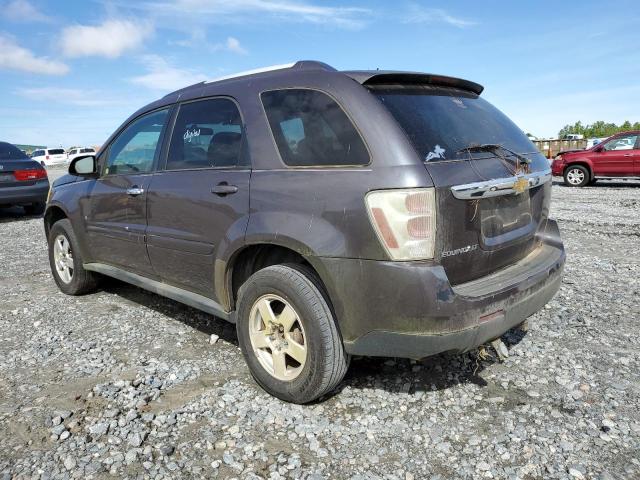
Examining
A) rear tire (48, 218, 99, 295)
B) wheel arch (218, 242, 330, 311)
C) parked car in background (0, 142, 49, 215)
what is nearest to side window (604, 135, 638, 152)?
A: wheel arch (218, 242, 330, 311)

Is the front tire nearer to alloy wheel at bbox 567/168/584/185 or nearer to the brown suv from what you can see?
the brown suv

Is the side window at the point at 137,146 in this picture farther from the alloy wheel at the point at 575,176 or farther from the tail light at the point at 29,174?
the alloy wheel at the point at 575,176

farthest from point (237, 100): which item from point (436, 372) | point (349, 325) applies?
point (436, 372)

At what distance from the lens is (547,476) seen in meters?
2.21

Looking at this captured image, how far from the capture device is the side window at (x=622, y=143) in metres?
14.0

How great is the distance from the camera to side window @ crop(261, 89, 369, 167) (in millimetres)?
2529

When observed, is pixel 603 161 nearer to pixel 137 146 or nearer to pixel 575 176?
pixel 575 176

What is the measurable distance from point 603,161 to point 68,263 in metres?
14.6

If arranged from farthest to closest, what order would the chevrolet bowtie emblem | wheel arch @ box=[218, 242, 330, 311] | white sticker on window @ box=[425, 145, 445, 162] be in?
wheel arch @ box=[218, 242, 330, 311] < the chevrolet bowtie emblem < white sticker on window @ box=[425, 145, 445, 162]

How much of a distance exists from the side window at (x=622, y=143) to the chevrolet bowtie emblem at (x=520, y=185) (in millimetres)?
13664

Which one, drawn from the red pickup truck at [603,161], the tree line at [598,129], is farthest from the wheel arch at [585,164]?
the tree line at [598,129]

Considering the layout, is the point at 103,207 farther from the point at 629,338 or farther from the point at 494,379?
the point at 629,338

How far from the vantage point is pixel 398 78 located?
276 centimetres

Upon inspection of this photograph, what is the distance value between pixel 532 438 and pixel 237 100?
253cm
